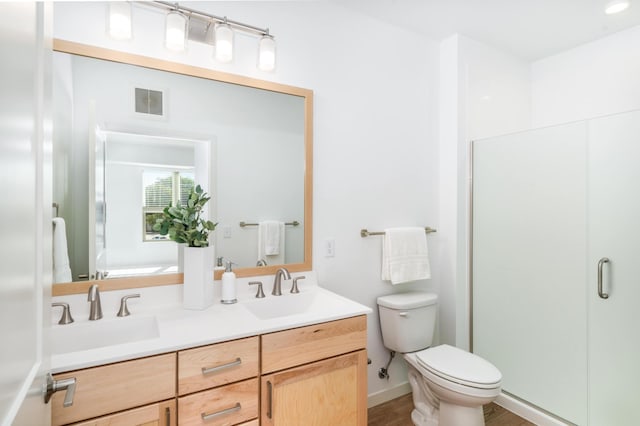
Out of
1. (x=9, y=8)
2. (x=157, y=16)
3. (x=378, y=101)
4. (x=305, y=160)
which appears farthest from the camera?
(x=378, y=101)

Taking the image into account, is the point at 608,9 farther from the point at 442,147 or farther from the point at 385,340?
the point at 385,340

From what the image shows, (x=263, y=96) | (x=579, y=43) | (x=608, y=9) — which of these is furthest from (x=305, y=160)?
(x=579, y=43)

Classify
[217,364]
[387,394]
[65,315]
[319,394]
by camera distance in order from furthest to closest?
[387,394], [319,394], [65,315], [217,364]

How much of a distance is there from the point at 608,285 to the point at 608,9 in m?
1.70

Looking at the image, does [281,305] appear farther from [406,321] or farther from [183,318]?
[406,321]

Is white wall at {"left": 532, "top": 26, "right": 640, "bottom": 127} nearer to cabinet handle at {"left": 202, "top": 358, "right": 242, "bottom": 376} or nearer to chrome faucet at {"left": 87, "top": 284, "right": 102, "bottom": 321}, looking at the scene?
cabinet handle at {"left": 202, "top": 358, "right": 242, "bottom": 376}

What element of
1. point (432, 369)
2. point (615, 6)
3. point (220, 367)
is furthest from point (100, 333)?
point (615, 6)

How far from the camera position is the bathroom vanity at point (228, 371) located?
1035mm

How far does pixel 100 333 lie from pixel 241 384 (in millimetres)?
612

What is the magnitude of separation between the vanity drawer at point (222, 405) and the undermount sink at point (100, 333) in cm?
29

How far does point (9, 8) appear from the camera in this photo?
503 mm

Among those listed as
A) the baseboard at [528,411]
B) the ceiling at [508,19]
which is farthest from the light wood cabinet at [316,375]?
the ceiling at [508,19]

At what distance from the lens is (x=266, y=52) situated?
1.73 m

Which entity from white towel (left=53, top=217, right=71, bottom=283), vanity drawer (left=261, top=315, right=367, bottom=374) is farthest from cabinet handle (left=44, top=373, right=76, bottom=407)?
white towel (left=53, top=217, right=71, bottom=283)
